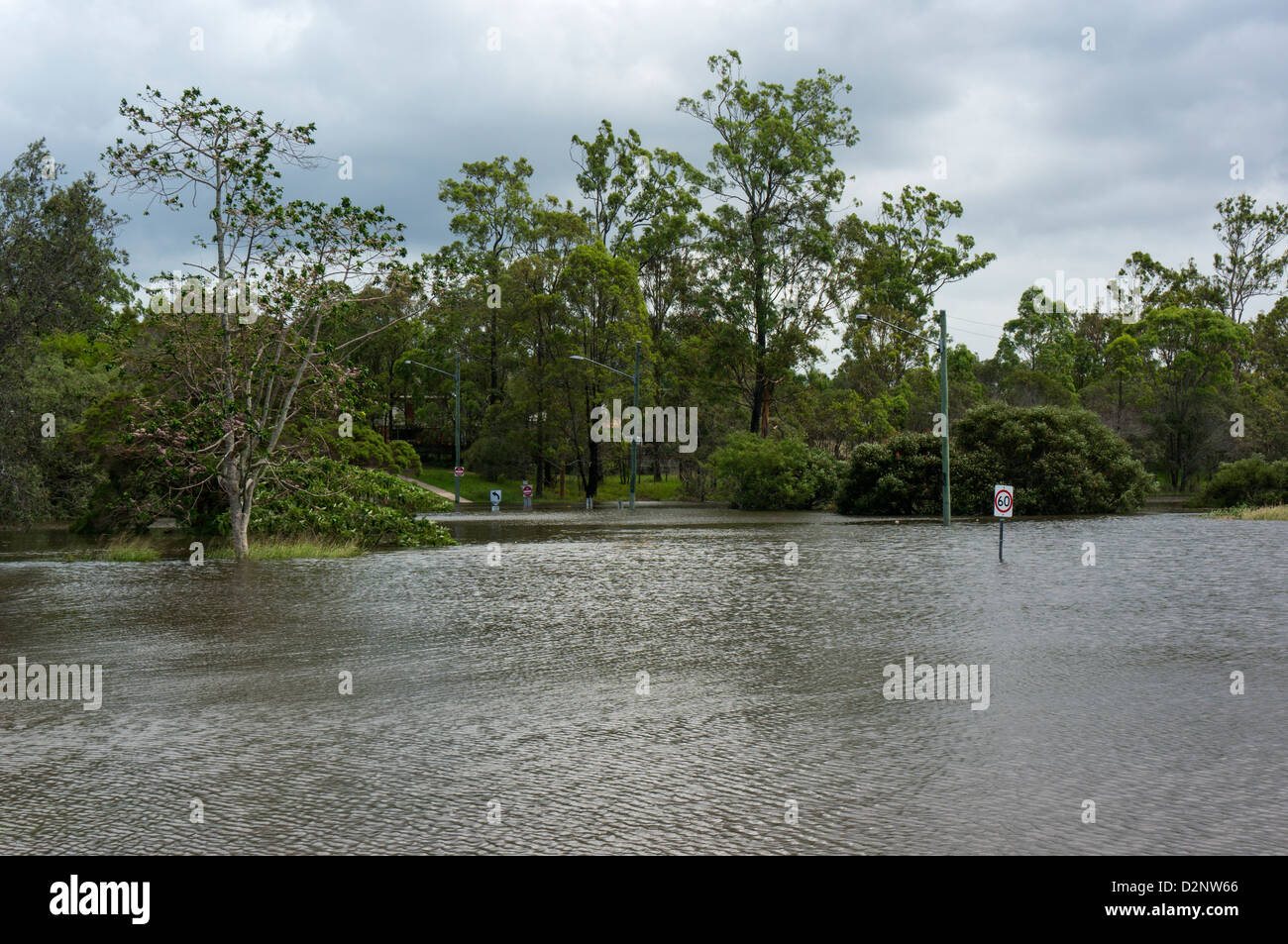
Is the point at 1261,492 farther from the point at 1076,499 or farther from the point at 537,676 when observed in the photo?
the point at 537,676

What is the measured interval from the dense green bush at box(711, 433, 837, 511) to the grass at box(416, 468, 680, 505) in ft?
53.5

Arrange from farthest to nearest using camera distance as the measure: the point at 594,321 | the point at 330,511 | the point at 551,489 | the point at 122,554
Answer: the point at 551,489 < the point at 594,321 < the point at 330,511 < the point at 122,554

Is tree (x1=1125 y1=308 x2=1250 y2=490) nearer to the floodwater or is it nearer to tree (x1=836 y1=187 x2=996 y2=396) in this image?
tree (x1=836 y1=187 x2=996 y2=396)

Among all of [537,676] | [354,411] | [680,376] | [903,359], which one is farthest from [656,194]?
[537,676]

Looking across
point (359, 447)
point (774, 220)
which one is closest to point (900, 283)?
point (774, 220)

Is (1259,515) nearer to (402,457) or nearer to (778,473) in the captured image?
(778,473)

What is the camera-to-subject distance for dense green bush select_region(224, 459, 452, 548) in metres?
27.4

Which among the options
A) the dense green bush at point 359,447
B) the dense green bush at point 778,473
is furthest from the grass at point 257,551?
the dense green bush at point 778,473

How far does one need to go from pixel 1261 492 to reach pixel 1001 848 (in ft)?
160

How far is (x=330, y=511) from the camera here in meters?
27.9

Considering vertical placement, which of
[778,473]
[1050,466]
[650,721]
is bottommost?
[650,721]

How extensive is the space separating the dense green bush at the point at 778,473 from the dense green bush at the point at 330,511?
2907 cm

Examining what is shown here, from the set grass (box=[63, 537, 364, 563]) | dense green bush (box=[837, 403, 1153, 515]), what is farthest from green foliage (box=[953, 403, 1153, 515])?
grass (box=[63, 537, 364, 563])

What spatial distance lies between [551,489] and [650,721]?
237 ft
